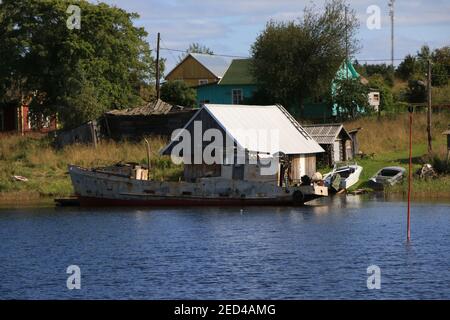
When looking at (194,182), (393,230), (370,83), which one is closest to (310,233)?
(393,230)

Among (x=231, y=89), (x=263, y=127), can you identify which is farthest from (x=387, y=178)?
(x=231, y=89)

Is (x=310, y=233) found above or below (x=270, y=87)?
below

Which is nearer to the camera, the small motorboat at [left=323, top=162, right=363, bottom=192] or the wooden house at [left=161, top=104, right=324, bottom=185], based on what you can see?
the wooden house at [left=161, top=104, right=324, bottom=185]

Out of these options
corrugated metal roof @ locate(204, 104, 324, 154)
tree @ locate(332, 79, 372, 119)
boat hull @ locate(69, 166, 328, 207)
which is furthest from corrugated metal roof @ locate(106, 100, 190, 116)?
tree @ locate(332, 79, 372, 119)

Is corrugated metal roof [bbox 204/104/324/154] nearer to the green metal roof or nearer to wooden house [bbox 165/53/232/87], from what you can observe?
the green metal roof

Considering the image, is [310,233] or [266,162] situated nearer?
[310,233]

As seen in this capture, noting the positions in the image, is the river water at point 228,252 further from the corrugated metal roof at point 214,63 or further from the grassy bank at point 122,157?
the corrugated metal roof at point 214,63

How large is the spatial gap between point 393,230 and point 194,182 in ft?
54.0

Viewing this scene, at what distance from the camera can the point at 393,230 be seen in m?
42.9

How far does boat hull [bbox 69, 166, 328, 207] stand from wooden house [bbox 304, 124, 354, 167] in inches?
413

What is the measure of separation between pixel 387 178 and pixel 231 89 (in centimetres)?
3310

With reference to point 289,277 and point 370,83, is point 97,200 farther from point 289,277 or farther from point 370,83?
point 370,83

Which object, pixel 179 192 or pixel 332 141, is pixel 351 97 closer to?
pixel 332 141

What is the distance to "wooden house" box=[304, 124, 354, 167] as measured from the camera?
63.5 m
